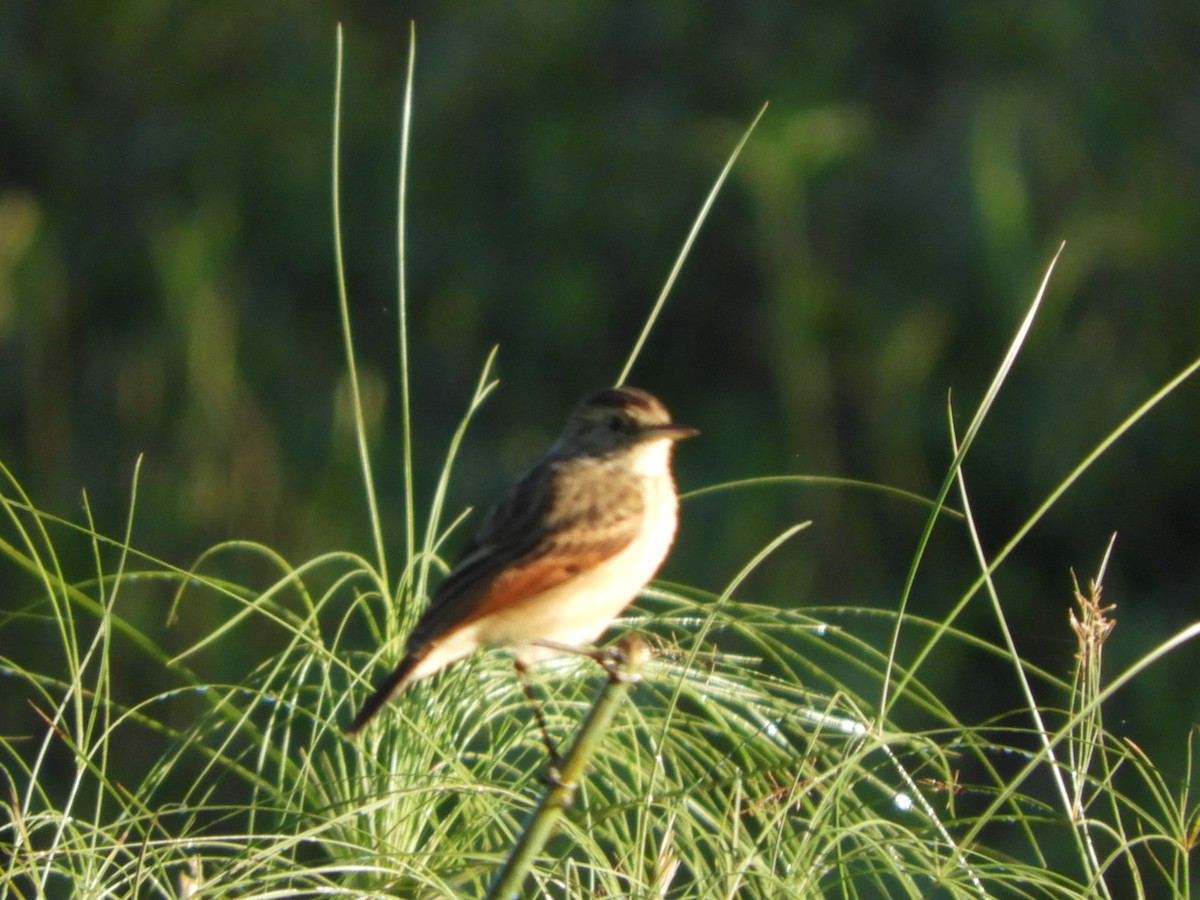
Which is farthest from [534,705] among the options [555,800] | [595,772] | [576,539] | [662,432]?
[662,432]

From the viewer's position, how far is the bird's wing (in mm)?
3621

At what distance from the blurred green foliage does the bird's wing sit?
8.38 ft

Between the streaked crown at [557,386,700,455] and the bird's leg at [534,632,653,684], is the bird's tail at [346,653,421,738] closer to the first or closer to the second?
the bird's leg at [534,632,653,684]

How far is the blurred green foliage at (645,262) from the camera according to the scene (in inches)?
300

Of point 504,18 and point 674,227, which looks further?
point 504,18

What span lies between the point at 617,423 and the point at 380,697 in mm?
1889

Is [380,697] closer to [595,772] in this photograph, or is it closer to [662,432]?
[595,772]

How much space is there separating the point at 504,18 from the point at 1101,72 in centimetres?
301

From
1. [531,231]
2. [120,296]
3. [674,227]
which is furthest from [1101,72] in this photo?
[120,296]

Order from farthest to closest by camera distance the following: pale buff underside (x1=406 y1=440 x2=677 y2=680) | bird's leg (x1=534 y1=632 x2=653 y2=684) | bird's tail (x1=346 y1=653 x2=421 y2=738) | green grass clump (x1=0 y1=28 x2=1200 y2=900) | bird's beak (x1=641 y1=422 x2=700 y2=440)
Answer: bird's beak (x1=641 y1=422 x2=700 y2=440) → pale buff underside (x1=406 y1=440 x2=677 y2=680) → bird's tail (x1=346 y1=653 x2=421 y2=738) → bird's leg (x1=534 y1=632 x2=653 y2=684) → green grass clump (x1=0 y1=28 x2=1200 y2=900)

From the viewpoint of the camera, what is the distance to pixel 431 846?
2.33 metres

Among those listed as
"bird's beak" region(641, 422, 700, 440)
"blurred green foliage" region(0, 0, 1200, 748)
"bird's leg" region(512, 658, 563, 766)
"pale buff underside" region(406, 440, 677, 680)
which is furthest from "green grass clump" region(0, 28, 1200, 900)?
"blurred green foliage" region(0, 0, 1200, 748)

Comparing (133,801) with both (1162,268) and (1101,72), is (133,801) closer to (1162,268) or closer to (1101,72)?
(1162,268)

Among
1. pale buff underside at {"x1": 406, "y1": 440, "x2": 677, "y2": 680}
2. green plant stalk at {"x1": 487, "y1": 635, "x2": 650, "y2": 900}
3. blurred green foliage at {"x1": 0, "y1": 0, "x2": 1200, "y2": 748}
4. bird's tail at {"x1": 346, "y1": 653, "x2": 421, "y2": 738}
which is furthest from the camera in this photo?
blurred green foliage at {"x1": 0, "y1": 0, "x2": 1200, "y2": 748}
